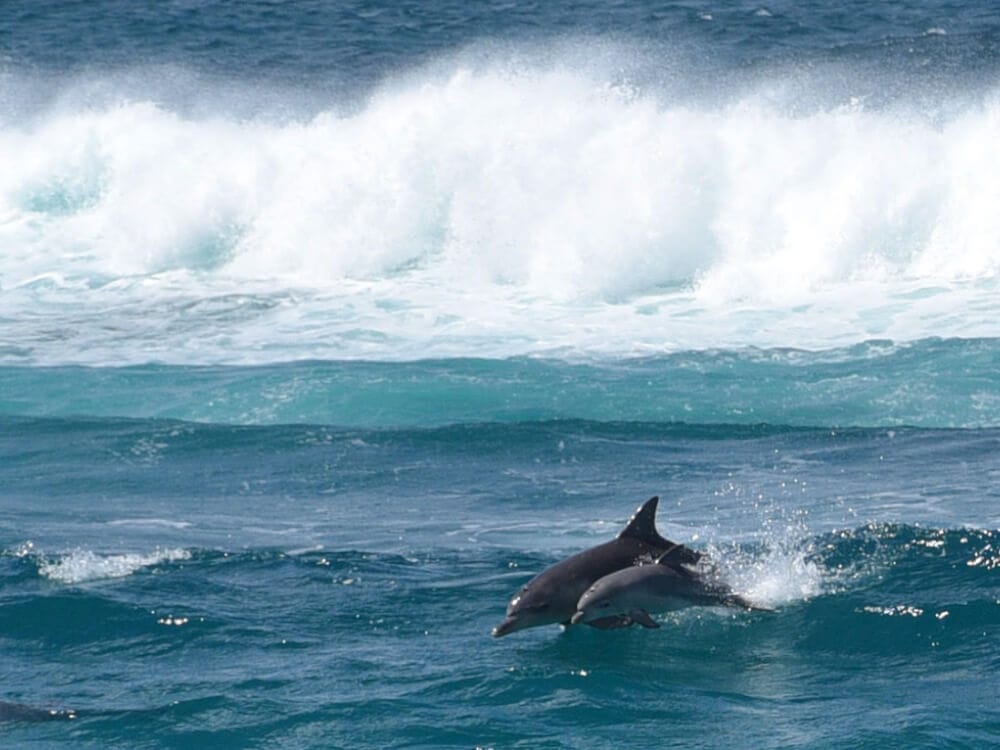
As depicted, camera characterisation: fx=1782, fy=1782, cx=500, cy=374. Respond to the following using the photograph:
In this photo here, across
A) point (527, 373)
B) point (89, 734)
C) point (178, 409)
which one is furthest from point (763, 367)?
point (89, 734)

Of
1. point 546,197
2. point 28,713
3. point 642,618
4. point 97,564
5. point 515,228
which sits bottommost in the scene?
point 28,713

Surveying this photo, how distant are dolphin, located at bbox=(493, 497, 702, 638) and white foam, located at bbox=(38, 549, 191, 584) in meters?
3.65

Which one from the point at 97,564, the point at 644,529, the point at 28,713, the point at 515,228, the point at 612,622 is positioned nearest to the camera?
the point at 28,713

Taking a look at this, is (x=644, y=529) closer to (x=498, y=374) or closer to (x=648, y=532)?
(x=648, y=532)

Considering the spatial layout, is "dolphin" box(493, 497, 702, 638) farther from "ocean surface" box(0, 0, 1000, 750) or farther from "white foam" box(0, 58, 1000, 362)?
"white foam" box(0, 58, 1000, 362)

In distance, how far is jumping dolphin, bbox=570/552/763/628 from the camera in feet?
34.0

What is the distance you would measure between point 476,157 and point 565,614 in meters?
23.1

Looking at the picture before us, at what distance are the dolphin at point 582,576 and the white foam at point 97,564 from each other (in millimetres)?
3647

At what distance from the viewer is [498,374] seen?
22141mm

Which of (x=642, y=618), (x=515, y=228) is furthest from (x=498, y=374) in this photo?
(x=642, y=618)

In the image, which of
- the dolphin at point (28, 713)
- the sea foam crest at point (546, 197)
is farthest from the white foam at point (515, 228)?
the dolphin at point (28, 713)

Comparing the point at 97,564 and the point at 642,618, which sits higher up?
the point at 97,564

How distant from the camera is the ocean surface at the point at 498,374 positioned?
422 inches

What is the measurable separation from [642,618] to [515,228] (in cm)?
2095
